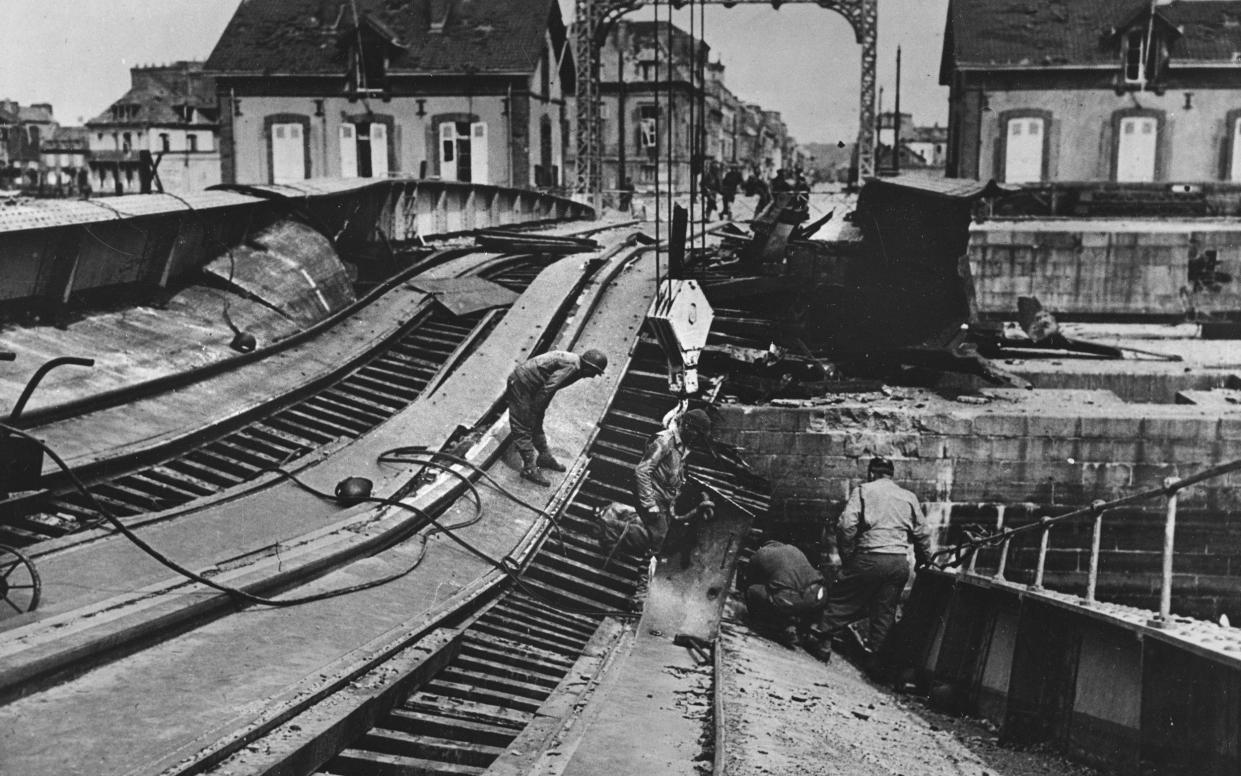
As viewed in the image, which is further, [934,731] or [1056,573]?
[1056,573]

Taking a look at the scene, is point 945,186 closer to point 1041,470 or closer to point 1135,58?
point 1041,470

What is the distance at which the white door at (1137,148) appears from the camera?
37.6 meters

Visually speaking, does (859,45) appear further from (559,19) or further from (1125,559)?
(1125,559)

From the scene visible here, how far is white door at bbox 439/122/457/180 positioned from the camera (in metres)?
41.8

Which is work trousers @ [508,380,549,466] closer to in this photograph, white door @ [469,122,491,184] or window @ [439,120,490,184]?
white door @ [469,122,491,184]

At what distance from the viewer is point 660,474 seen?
11398 millimetres

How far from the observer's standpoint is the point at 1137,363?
58.9 ft

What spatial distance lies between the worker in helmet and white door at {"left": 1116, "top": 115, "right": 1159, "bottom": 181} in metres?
31.4

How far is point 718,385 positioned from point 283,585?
300 inches

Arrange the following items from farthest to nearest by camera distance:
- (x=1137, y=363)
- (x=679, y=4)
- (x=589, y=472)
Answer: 1. (x=679, y=4)
2. (x=1137, y=363)
3. (x=589, y=472)

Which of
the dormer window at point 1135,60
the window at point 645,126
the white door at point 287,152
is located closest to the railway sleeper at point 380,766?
the dormer window at point 1135,60

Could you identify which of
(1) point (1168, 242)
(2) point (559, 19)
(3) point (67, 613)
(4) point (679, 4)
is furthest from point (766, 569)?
(2) point (559, 19)

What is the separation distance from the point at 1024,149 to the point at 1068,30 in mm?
3941

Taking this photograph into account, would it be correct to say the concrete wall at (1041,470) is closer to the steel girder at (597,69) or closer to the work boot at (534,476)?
the work boot at (534,476)
